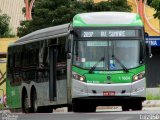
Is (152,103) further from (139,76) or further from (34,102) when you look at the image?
(139,76)

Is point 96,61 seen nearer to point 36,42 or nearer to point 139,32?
point 139,32

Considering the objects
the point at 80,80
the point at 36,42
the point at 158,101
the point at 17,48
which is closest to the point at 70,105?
the point at 80,80

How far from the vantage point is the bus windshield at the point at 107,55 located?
25.4m

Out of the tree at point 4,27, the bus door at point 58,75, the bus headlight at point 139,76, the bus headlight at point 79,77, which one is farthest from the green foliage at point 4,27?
the bus headlight at point 139,76

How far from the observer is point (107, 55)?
2544 centimetres

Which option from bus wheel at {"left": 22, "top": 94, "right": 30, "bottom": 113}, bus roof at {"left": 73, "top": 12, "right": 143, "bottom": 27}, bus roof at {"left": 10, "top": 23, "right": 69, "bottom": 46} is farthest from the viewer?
bus wheel at {"left": 22, "top": 94, "right": 30, "bottom": 113}

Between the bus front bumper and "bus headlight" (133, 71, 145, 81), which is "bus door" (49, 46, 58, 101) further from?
"bus headlight" (133, 71, 145, 81)

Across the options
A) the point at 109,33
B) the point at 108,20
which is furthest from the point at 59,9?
the point at 109,33

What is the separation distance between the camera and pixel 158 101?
36.2 metres

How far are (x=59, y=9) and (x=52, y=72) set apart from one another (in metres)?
31.9

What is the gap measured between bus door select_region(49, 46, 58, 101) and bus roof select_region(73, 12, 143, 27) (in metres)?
1.72

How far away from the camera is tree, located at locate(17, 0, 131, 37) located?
59.2 meters

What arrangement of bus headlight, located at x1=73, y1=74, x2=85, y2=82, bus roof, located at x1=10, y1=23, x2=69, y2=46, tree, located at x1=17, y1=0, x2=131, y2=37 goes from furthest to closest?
tree, located at x1=17, y1=0, x2=131, y2=37, bus roof, located at x1=10, y1=23, x2=69, y2=46, bus headlight, located at x1=73, y1=74, x2=85, y2=82

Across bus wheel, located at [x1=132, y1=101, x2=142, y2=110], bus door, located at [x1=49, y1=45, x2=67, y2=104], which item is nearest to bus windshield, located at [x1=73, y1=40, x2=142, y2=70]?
bus door, located at [x1=49, y1=45, x2=67, y2=104]
